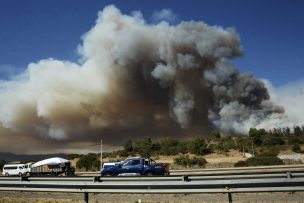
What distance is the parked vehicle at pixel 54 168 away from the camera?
45.5 m

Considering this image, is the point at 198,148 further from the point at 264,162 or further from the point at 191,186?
the point at 191,186

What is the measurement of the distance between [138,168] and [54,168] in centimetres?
2142

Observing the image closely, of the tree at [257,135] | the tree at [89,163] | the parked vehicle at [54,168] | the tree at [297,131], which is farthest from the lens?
the tree at [297,131]

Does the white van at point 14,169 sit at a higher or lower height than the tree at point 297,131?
lower

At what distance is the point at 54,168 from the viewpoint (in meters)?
46.2

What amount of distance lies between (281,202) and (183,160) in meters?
46.3

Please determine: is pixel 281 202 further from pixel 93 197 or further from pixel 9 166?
pixel 9 166

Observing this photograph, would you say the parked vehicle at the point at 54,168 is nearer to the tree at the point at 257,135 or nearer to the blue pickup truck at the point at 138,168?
the blue pickup truck at the point at 138,168

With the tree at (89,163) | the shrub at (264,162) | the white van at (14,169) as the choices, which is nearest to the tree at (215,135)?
the tree at (89,163)

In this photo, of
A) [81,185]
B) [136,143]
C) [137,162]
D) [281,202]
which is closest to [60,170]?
[137,162]

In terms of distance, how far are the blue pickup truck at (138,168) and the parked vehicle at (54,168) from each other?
17385 millimetres

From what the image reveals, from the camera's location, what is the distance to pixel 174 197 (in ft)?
49.0

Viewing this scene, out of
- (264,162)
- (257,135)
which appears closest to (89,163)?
(264,162)

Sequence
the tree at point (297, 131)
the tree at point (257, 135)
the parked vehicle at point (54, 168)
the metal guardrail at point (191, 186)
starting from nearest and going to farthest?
the metal guardrail at point (191, 186)
the parked vehicle at point (54, 168)
the tree at point (257, 135)
the tree at point (297, 131)
